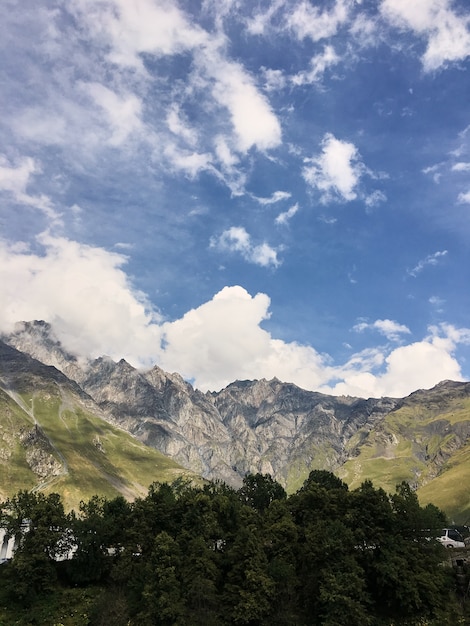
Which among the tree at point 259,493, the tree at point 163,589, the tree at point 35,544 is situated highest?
the tree at point 259,493

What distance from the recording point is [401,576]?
7731cm

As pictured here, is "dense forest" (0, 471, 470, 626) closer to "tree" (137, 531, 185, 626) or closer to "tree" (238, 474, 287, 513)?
"tree" (137, 531, 185, 626)

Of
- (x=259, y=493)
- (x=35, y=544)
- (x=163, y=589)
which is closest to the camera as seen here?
(x=163, y=589)

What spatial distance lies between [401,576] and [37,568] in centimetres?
6395

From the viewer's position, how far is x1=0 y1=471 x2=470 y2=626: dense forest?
246ft

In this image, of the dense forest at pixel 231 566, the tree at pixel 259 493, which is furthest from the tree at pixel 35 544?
the tree at pixel 259 493

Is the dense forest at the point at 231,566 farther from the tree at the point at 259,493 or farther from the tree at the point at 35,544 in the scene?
the tree at the point at 259,493

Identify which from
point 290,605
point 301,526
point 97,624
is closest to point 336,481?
point 301,526

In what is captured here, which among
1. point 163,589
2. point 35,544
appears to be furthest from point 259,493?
point 35,544

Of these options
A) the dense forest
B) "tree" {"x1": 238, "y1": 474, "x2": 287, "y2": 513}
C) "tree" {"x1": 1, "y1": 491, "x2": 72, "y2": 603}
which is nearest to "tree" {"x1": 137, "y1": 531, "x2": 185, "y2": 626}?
the dense forest

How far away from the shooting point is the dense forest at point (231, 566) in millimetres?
75000

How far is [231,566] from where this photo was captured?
85875 mm

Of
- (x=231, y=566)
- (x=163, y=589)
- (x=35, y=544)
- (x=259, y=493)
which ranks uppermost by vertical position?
(x=259, y=493)

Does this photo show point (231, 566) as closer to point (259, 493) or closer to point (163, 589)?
point (163, 589)
